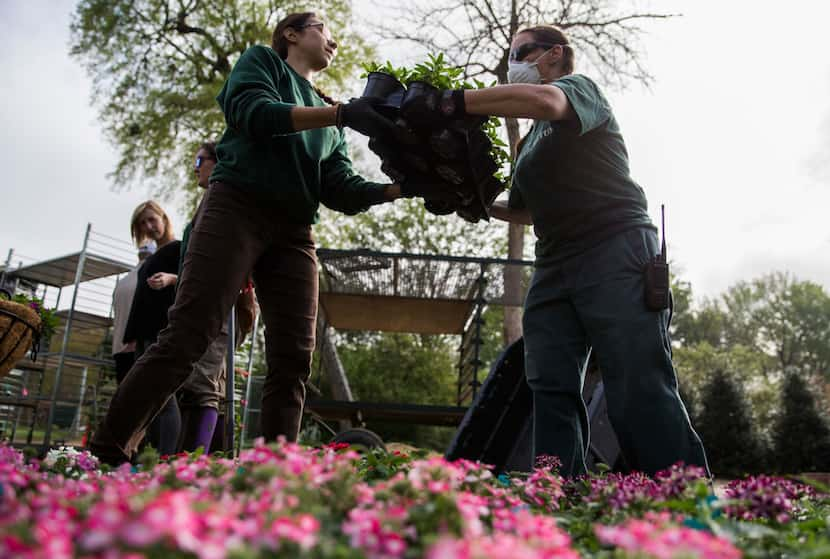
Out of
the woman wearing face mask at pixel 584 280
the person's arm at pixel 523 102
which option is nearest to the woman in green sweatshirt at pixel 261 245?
the person's arm at pixel 523 102

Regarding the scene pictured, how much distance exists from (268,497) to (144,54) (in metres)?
17.2

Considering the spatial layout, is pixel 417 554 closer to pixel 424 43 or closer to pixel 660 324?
pixel 660 324

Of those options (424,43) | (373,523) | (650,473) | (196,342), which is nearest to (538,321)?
(650,473)

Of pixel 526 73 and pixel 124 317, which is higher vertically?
pixel 526 73

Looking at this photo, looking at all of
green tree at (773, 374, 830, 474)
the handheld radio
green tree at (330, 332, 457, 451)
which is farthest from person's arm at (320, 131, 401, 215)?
green tree at (773, 374, 830, 474)

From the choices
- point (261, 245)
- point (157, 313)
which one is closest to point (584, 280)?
point (261, 245)

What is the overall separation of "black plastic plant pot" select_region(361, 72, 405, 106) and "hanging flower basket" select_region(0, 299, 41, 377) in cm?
238

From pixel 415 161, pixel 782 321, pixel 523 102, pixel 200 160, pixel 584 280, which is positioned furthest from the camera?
pixel 782 321

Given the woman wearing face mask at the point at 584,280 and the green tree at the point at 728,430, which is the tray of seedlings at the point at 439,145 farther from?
the green tree at the point at 728,430

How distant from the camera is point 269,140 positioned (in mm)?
2721

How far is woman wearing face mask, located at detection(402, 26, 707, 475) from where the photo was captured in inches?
87.5

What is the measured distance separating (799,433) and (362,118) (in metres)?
18.2

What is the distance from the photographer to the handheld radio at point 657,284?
2.29 metres

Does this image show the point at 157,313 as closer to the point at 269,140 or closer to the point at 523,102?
the point at 269,140
